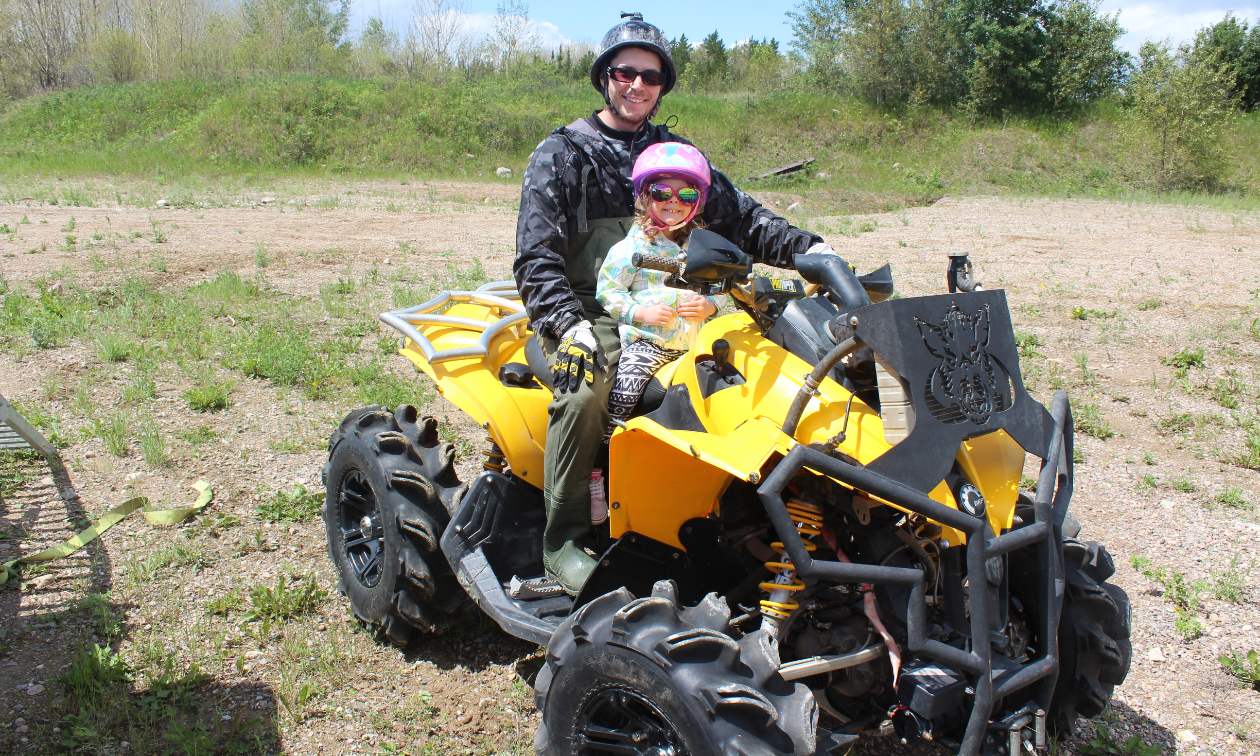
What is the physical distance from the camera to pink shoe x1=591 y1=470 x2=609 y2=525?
3113mm

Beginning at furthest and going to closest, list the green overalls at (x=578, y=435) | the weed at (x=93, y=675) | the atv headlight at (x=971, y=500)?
the weed at (x=93, y=675) < the green overalls at (x=578, y=435) < the atv headlight at (x=971, y=500)

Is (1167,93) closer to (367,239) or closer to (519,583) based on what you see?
(367,239)

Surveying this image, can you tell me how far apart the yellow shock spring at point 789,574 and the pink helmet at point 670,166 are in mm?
1187

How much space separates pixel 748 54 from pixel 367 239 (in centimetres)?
3864

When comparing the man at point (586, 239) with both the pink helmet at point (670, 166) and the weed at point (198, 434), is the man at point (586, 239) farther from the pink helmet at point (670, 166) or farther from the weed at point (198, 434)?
the weed at point (198, 434)

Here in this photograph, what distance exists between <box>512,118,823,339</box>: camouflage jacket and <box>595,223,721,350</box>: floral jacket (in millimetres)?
146

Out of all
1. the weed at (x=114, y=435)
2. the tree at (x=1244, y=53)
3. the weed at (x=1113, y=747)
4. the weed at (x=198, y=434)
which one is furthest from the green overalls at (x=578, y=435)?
the tree at (x=1244, y=53)

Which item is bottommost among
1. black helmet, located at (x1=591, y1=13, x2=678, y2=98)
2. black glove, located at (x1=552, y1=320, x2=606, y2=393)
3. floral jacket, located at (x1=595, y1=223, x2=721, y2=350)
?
black glove, located at (x1=552, y1=320, x2=606, y2=393)

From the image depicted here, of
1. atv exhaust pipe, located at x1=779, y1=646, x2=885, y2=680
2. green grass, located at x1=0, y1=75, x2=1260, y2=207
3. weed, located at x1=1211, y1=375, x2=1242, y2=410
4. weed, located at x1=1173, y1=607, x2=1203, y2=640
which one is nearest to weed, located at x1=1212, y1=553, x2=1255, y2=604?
weed, located at x1=1173, y1=607, x2=1203, y2=640

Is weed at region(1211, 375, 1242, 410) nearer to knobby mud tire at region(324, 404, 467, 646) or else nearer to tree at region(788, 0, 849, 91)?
knobby mud tire at region(324, 404, 467, 646)

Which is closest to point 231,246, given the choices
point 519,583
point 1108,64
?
point 519,583

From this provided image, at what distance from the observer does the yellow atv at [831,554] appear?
201cm

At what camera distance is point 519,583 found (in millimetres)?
3088

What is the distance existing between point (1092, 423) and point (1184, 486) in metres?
0.84
